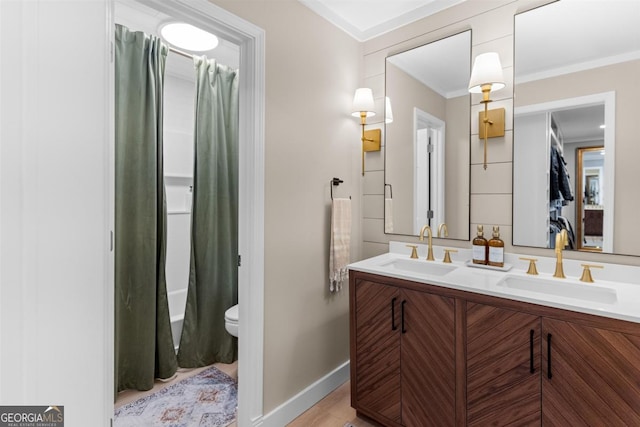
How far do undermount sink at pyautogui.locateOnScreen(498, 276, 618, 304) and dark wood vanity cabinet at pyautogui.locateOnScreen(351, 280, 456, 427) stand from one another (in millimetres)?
397

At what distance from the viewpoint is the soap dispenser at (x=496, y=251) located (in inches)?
70.8

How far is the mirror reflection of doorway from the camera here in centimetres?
160

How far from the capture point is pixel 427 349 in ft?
5.29

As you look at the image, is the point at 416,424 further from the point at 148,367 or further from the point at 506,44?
the point at 506,44

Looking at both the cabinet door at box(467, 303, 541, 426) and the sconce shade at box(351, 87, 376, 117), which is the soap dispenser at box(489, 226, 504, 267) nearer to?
the cabinet door at box(467, 303, 541, 426)

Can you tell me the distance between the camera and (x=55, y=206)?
0.94 meters

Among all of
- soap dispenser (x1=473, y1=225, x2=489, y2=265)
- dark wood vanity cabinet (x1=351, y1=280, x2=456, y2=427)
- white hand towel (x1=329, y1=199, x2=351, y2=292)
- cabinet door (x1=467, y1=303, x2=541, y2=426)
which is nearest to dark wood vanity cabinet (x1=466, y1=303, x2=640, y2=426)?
cabinet door (x1=467, y1=303, x2=541, y2=426)

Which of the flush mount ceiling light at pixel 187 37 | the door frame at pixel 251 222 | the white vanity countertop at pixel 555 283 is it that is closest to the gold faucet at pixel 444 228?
the white vanity countertop at pixel 555 283

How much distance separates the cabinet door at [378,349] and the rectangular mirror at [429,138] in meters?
0.65

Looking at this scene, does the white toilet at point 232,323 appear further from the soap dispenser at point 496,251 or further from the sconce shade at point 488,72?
the sconce shade at point 488,72

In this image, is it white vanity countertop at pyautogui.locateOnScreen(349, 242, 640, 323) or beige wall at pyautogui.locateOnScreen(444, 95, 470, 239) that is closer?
white vanity countertop at pyautogui.locateOnScreen(349, 242, 640, 323)

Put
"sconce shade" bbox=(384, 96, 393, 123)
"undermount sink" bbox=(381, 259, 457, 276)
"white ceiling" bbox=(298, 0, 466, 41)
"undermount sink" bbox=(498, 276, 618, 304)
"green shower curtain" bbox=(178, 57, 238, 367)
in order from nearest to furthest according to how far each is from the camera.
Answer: "undermount sink" bbox=(498, 276, 618, 304) < "undermount sink" bbox=(381, 259, 457, 276) < "white ceiling" bbox=(298, 0, 466, 41) < "sconce shade" bbox=(384, 96, 393, 123) < "green shower curtain" bbox=(178, 57, 238, 367)

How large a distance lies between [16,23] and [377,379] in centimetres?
205

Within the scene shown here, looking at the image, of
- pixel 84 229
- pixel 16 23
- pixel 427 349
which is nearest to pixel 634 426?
pixel 427 349
